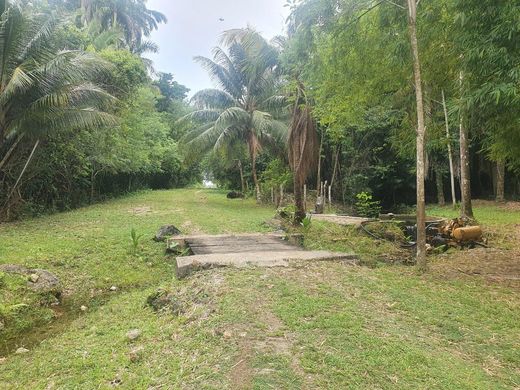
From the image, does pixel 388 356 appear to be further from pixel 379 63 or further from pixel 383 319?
pixel 379 63

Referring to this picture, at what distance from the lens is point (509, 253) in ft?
25.2

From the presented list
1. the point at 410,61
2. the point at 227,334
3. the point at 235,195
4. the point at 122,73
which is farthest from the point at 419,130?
the point at 235,195

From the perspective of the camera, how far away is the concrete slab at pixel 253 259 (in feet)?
18.0

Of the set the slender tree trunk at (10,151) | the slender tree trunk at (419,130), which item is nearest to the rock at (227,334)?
the slender tree trunk at (419,130)

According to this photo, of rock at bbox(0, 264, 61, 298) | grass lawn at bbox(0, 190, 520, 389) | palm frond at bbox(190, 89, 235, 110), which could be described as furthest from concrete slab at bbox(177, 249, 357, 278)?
palm frond at bbox(190, 89, 235, 110)

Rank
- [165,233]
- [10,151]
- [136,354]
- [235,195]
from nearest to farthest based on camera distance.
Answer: [136,354] → [165,233] → [10,151] → [235,195]

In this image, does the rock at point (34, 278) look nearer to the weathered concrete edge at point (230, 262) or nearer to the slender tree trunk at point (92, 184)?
the weathered concrete edge at point (230, 262)

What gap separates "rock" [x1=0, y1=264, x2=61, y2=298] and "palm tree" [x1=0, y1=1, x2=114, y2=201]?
15.6 feet

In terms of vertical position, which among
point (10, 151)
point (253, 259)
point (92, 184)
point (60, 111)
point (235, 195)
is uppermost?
point (60, 111)

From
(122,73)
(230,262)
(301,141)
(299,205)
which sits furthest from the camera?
(122,73)

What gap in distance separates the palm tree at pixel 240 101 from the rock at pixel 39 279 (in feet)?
35.4

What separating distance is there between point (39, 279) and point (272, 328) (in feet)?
12.9

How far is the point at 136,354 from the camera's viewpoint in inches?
130

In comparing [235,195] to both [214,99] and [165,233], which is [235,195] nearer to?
[214,99]
